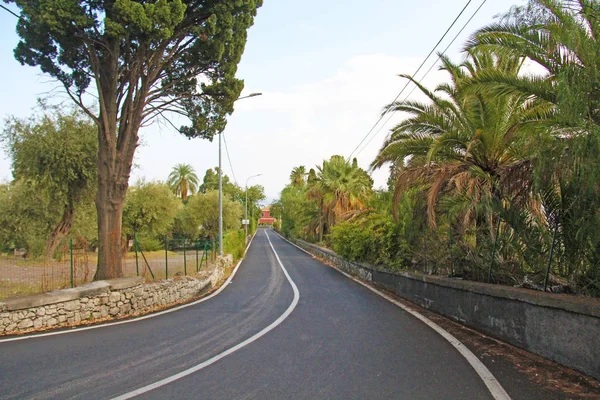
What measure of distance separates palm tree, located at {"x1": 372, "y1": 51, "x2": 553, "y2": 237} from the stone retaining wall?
722cm

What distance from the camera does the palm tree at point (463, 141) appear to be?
396 inches

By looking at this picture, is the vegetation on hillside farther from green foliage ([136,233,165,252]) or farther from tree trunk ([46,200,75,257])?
green foliage ([136,233,165,252])

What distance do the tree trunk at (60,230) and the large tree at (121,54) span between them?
13.8 m

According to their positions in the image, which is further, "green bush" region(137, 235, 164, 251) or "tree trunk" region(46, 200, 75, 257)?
"green bush" region(137, 235, 164, 251)

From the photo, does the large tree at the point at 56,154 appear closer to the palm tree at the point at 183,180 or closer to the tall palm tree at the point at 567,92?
the tall palm tree at the point at 567,92

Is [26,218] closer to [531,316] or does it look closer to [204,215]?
[531,316]

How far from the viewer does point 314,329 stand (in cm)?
890

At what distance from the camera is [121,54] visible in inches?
563

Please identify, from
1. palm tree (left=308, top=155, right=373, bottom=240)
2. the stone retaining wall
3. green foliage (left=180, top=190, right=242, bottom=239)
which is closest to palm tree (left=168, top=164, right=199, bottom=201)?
green foliage (left=180, top=190, right=242, bottom=239)

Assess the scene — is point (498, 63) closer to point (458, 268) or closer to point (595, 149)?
point (458, 268)

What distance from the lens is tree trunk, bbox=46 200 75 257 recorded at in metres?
26.6

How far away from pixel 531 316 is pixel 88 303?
358 inches

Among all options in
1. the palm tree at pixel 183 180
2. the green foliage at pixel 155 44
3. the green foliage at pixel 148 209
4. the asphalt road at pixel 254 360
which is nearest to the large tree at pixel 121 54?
the green foliage at pixel 155 44

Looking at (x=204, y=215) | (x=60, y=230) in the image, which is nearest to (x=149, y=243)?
(x=204, y=215)
